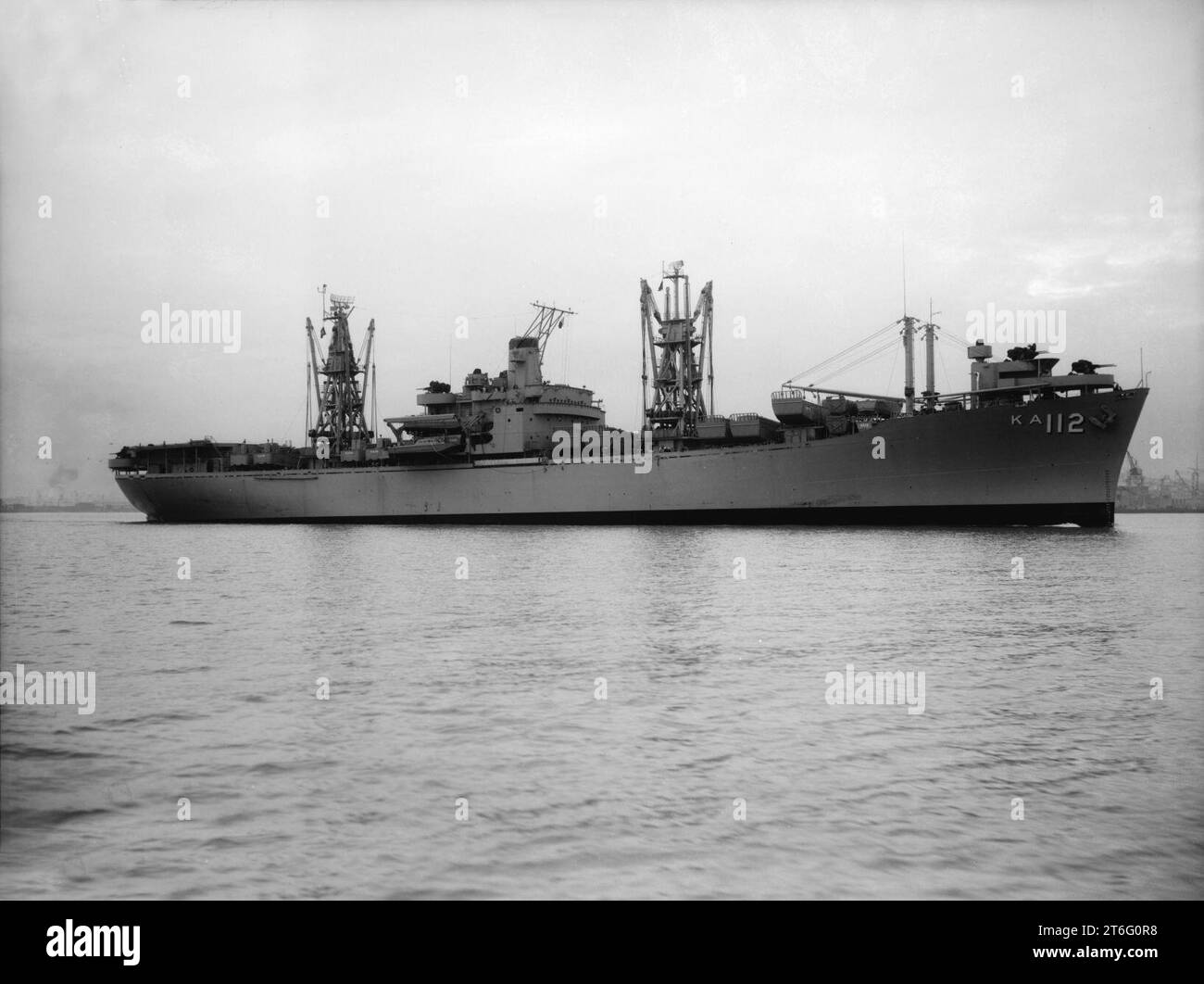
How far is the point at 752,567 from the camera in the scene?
30.1 m

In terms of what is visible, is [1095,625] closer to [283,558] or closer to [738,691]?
[738,691]

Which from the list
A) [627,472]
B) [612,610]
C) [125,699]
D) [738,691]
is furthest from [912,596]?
[627,472]

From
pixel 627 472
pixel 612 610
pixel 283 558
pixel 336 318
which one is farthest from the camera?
pixel 336 318

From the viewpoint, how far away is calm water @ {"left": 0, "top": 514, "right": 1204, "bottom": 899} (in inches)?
262

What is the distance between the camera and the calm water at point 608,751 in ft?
21.9

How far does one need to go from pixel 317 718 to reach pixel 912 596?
15.6m

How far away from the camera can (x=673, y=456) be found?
5672 cm
